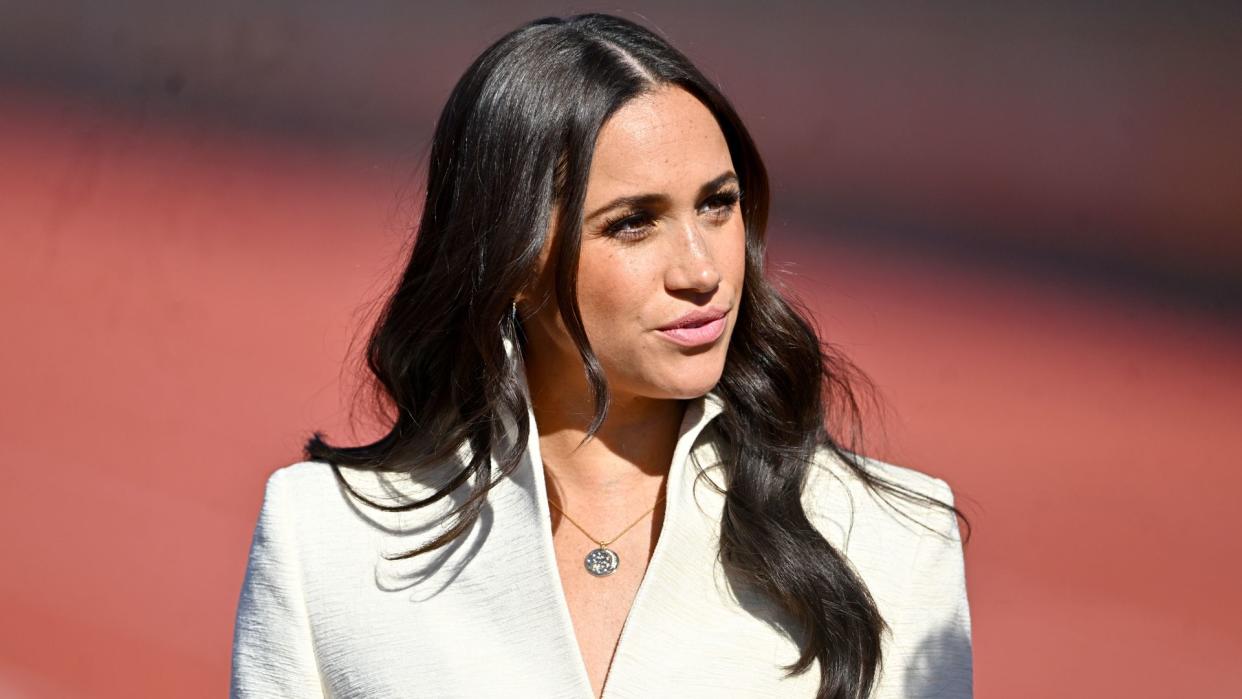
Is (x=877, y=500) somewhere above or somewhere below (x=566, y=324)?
below

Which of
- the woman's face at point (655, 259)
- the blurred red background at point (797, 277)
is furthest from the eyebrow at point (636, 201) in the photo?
the blurred red background at point (797, 277)

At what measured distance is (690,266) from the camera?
90.8 inches

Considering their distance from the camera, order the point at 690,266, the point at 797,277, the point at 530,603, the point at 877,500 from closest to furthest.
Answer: the point at 690,266
the point at 530,603
the point at 877,500
the point at 797,277

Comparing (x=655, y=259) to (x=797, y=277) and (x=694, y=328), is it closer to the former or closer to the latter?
(x=694, y=328)

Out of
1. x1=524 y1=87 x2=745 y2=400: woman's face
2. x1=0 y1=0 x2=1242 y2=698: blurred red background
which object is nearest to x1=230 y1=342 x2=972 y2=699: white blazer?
x1=524 y1=87 x2=745 y2=400: woman's face

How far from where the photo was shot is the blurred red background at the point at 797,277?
13.6 feet

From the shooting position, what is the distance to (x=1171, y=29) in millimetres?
4566

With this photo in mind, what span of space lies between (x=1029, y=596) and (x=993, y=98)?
1.52 meters

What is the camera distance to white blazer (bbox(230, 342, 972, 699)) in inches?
92.6

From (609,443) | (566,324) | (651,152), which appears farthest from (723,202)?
(609,443)

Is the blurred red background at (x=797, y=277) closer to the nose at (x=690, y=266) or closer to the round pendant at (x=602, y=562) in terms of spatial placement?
the round pendant at (x=602, y=562)

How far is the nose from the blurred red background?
2.02 m

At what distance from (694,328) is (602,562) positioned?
1.41ft

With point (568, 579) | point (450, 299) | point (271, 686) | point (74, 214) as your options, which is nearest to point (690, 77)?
point (450, 299)
